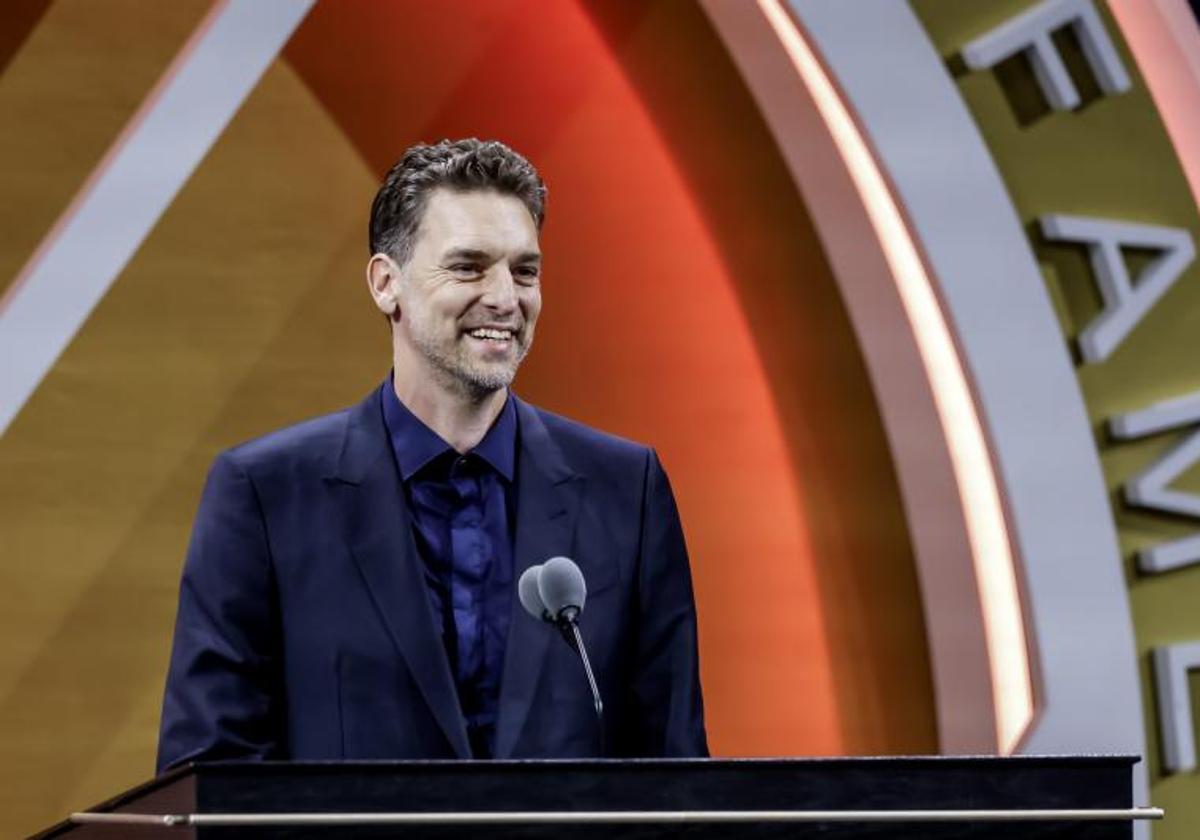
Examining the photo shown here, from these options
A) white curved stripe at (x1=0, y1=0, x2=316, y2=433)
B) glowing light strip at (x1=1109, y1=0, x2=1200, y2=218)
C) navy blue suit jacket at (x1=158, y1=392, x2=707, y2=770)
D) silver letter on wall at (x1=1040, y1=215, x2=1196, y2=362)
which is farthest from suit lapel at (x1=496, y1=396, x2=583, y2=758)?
glowing light strip at (x1=1109, y1=0, x2=1200, y2=218)

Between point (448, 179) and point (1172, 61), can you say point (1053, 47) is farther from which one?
point (448, 179)

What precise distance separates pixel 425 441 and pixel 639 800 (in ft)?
2.76

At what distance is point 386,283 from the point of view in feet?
9.24

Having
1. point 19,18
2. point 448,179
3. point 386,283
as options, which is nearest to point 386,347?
point 19,18

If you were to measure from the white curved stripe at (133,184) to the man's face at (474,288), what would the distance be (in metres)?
1.36

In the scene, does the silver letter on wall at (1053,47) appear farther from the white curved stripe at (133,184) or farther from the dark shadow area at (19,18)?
the dark shadow area at (19,18)

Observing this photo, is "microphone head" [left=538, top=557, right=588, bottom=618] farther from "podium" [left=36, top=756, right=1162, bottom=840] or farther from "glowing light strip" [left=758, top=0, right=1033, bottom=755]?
"glowing light strip" [left=758, top=0, right=1033, bottom=755]

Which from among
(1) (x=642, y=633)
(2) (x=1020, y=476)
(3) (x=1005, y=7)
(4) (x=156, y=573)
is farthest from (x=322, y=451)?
(3) (x=1005, y=7)

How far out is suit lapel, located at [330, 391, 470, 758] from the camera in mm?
2525

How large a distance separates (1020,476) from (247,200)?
5.27 feet

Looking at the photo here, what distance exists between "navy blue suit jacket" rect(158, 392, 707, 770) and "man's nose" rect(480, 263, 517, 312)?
0.69ft

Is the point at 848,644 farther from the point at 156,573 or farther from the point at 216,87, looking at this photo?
the point at 216,87

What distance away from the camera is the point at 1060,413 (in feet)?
13.6

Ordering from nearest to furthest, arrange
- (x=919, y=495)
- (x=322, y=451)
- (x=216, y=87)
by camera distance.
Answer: (x=322, y=451) → (x=216, y=87) → (x=919, y=495)
